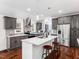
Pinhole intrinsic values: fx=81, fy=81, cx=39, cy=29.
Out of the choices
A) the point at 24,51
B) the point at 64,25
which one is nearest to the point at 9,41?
the point at 24,51

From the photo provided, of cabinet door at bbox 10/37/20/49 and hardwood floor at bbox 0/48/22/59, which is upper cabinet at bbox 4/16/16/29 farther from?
hardwood floor at bbox 0/48/22/59

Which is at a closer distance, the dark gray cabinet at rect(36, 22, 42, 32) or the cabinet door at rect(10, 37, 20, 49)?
the cabinet door at rect(10, 37, 20, 49)

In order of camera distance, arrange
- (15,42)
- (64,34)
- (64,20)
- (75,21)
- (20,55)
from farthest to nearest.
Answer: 1. (64,20)
2. (64,34)
3. (75,21)
4. (15,42)
5. (20,55)

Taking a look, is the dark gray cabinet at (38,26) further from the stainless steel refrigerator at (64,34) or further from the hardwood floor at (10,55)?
the hardwood floor at (10,55)

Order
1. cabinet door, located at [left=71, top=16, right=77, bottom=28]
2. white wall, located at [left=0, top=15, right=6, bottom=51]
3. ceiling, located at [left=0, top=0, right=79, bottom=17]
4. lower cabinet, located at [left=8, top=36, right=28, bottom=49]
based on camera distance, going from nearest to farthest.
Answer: ceiling, located at [left=0, top=0, right=79, bottom=17]
white wall, located at [left=0, top=15, right=6, bottom=51]
lower cabinet, located at [left=8, top=36, right=28, bottom=49]
cabinet door, located at [left=71, top=16, right=77, bottom=28]

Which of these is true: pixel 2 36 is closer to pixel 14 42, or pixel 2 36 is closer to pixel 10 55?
pixel 14 42

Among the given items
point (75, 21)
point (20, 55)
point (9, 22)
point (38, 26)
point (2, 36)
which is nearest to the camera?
point (20, 55)

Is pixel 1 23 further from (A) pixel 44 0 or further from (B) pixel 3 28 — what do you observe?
(A) pixel 44 0

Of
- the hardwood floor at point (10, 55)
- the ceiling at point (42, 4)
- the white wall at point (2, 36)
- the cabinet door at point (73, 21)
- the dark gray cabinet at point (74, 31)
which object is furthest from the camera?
the cabinet door at point (73, 21)

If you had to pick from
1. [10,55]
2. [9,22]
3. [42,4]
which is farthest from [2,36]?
Answer: [42,4]

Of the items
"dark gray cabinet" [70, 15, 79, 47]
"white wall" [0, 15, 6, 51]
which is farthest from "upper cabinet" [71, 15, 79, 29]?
"white wall" [0, 15, 6, 51]

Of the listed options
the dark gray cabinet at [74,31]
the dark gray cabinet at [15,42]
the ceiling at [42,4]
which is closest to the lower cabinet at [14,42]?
the dark gray cabinet at [15,42]

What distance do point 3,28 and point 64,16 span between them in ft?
15.4

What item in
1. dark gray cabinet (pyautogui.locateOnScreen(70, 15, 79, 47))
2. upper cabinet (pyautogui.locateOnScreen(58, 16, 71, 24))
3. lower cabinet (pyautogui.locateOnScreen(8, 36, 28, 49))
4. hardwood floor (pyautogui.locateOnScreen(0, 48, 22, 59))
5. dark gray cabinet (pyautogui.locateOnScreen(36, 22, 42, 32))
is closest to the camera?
hardwood floor (pyautogui.locateOnScreen(0, 48, 22, 59))
